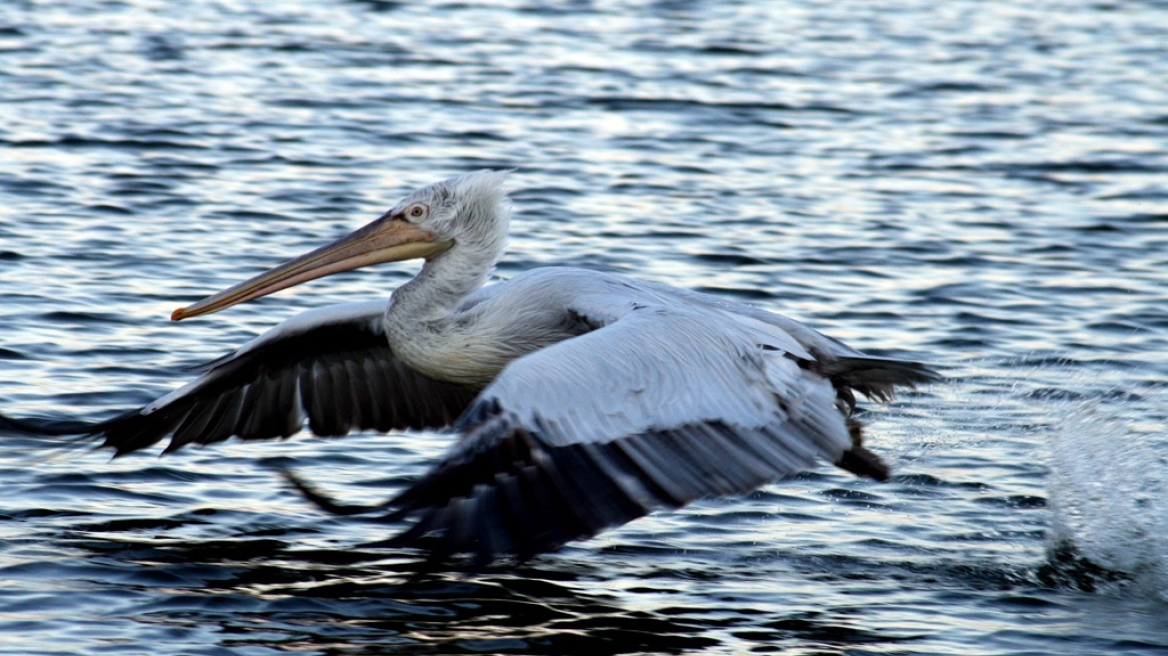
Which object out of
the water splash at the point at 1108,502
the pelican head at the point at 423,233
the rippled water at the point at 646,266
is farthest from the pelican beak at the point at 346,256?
the water splash at the point at 1108,502

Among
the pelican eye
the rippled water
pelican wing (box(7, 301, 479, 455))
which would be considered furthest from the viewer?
pelican wing (box(7, 301, 479, 455))

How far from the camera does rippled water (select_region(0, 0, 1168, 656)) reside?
6070 mm

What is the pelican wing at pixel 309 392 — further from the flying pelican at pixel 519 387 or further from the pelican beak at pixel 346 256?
the pelican beak at pixel 346 256

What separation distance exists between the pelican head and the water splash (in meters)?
2.38

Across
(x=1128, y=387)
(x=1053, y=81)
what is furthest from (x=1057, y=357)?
(x=1053, y=81)

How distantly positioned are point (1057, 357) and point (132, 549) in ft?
15.2

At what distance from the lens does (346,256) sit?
22.3 feet

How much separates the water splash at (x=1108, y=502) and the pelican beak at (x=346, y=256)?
2556mm

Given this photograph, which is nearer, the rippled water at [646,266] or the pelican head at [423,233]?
the rippled water at [646,266]

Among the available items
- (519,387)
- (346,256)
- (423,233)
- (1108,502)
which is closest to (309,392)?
(346,256)

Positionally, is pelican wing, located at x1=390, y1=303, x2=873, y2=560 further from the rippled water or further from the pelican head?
the pelican head

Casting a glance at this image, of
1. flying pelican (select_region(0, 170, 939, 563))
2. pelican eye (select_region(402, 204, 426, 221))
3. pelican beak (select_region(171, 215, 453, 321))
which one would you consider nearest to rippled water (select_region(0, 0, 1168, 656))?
flying pelican (select_region(0, 170, 939, 563))

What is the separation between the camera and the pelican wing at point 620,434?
499 centimetres

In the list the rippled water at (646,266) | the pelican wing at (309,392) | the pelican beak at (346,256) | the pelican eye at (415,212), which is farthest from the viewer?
the pelican wing at (309,392)
